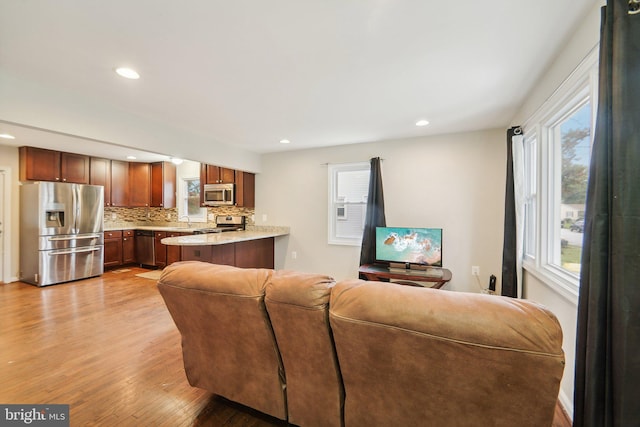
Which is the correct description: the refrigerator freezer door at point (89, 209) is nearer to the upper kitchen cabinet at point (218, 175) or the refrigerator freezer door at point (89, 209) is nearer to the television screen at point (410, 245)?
the upper kitchen cabinet at point (218, 175)

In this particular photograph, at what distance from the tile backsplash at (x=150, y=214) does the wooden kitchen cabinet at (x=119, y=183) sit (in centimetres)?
38

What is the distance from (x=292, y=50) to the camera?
5.84ft

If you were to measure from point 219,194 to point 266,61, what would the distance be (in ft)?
11.7

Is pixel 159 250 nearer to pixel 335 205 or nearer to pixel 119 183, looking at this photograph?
pixel 119 183

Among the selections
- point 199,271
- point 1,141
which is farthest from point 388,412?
point 1,141

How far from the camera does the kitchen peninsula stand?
364cm

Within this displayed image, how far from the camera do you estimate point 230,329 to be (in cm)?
141

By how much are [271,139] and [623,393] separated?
3963mm

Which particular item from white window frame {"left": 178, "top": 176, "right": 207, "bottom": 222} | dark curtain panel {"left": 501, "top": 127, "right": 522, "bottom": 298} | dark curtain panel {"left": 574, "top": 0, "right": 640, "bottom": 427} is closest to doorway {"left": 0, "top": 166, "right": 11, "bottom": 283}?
white window frame {"left": 178, "top": 176, "right": 207, "bottom": 222}

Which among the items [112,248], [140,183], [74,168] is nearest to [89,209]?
[74,168]

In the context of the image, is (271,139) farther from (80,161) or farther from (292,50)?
(80,161)

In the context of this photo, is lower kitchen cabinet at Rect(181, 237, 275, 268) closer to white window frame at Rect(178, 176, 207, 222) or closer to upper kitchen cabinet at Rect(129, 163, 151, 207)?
white window frame at Rect(178, 176, 207, 222)

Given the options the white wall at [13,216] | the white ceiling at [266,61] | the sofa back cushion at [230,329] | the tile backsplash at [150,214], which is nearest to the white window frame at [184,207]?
the tile backsplash at [150,214]

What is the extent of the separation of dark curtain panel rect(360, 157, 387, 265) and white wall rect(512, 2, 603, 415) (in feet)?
6.51
